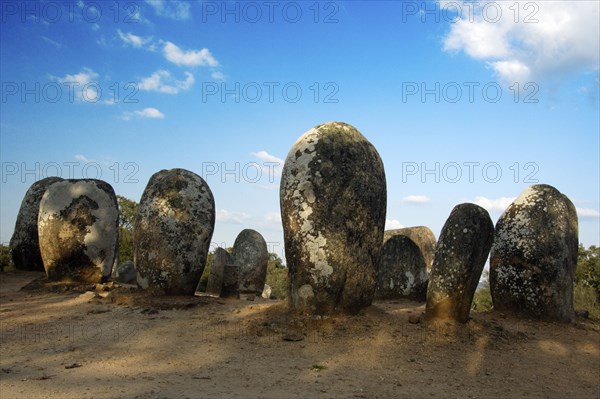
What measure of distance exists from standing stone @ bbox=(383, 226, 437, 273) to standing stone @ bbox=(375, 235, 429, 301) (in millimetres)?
2774

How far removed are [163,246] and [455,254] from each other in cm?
616

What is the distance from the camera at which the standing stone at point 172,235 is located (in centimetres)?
1179

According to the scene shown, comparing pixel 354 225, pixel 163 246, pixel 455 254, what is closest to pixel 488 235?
pixel 455 254

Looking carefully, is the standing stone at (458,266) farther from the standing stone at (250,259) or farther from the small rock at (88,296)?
the standing stone at (250,259)

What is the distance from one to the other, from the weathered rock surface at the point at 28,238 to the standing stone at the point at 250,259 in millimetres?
7268

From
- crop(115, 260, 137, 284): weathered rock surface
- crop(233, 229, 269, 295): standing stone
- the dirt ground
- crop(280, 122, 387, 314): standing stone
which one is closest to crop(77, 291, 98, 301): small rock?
the dirt ground

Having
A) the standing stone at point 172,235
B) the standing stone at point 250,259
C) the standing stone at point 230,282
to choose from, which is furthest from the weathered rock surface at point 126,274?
the standing stone at point 172,235

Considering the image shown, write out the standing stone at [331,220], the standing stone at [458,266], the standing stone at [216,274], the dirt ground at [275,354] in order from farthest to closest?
the standing stone at [216,274] < the standing stone at [458,266] < the standing stone at [331,220] < the dirt ground at [275,354]

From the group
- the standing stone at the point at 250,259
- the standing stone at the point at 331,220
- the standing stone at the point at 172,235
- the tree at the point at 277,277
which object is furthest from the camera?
the tree at the point at 277,277

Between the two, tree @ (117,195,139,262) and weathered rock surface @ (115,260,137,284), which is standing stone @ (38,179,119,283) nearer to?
weathered rock surface @ (115,260,137,284)

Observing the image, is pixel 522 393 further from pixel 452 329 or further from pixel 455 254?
pixel 455 254

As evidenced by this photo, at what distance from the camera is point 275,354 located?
7.82 m

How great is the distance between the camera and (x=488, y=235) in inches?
385

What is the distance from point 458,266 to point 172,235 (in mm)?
6059
